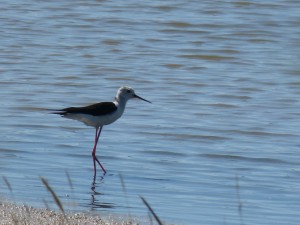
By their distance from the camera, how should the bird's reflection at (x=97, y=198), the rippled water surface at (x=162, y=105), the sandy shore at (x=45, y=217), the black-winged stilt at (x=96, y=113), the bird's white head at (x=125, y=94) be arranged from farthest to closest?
the bird's white head at (x=125, y=94) < the black-winged stilt at (x=96, y=113) < the rippled water surface at (x=162, y=105) < the bird's reflection at (x=97, y=198) < the sandy shore at (x=45, y=217)

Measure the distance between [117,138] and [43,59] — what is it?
514 centimetres

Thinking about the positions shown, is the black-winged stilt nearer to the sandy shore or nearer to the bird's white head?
the bird's white head

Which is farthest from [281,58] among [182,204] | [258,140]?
[182,204]

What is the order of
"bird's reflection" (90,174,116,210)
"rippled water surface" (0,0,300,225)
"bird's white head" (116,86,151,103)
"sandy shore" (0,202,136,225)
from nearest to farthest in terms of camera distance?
1. "sandy shore" (0,202,136,225)
2. "bird's reflection" (90,174,116,210)
3. "rippled water surface" (0,0,300,225)
4. "bird's white head" (116,86,151,103)

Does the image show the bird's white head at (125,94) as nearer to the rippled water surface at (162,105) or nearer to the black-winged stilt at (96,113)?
the black-winged stilt at (96,113)

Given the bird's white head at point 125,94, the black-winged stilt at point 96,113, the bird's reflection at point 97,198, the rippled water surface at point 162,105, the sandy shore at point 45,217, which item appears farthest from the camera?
the bird's white head at point 125,94

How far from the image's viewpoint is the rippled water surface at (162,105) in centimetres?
697

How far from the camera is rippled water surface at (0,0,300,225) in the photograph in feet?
22.9

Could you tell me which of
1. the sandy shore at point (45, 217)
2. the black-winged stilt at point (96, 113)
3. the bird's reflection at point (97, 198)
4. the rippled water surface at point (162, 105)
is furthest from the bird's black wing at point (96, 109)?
the sandy shore at point (45, 217)

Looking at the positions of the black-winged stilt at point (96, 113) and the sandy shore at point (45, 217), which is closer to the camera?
the sandy shore at point (45, 217)

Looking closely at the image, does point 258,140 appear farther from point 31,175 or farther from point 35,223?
point 35,223

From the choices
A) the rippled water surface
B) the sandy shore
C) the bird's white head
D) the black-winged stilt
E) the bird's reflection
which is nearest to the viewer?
the sandy shore

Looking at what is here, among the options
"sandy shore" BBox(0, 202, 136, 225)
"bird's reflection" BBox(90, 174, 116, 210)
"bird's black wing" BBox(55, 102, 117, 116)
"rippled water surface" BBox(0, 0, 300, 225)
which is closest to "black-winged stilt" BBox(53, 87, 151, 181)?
"bird's black wing" BBox(55, 102, 117, 116)

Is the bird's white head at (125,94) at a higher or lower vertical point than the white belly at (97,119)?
higher
